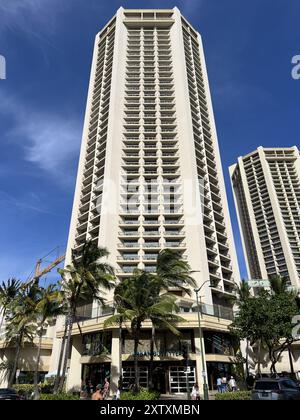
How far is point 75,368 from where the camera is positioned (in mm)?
38969

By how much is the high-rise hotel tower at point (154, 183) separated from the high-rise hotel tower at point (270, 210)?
58.9 meters

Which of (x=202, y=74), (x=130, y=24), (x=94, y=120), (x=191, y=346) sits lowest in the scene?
(x=191, y=346)

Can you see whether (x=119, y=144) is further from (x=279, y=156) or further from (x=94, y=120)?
(x=279, y=156)

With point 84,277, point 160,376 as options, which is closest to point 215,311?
point 160,376

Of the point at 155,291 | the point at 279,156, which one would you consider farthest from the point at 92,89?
the point at 279,156

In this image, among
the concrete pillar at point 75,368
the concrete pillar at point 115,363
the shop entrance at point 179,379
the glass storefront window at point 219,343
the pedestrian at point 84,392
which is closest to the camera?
the pedestrian at point 84,392

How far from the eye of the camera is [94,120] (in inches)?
2955

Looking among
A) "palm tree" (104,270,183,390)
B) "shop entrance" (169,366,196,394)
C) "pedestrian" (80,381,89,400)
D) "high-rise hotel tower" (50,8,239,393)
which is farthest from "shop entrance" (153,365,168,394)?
"palm tree" (104,270,183,390)

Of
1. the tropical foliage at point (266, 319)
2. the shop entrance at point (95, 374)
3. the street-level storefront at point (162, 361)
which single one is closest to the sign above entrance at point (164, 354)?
the street-level storefront at point (162, 361)

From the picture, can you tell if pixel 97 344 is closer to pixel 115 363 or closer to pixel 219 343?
pixel 115 363

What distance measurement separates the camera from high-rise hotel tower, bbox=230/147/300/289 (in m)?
112

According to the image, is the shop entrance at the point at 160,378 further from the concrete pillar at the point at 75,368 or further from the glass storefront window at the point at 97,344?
the concrete pillar at the point at 75,368

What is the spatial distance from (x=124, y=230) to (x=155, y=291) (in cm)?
2686

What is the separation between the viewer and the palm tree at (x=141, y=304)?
27078mm
